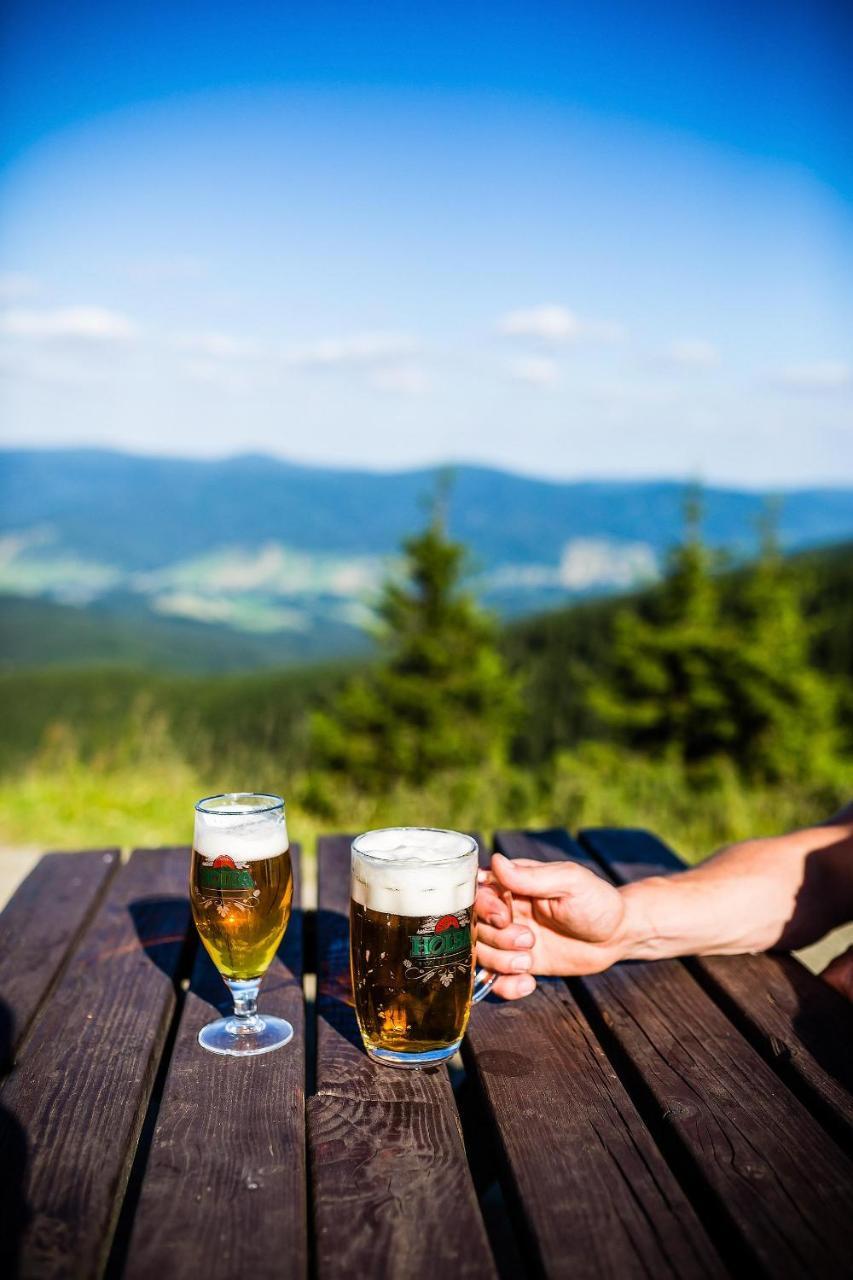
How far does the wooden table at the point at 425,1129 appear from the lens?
37.5 inches

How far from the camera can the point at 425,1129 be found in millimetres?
1149

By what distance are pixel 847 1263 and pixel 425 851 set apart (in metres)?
0.63

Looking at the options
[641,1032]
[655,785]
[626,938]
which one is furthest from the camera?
[655,785]

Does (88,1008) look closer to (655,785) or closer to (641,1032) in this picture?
(641,1032)

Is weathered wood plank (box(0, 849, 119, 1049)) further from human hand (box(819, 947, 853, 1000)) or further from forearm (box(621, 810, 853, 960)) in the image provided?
forearm (box(621, 810, 853, 960))

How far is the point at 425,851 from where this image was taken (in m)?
1.31

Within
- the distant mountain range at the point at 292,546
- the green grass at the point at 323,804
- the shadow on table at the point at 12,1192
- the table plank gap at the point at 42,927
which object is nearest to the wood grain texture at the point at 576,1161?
the shadow on table at the point at 12,1192

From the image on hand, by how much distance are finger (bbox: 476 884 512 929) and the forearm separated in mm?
245

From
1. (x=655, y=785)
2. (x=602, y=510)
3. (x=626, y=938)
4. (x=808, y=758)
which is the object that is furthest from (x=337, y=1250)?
(x=602, y=510)

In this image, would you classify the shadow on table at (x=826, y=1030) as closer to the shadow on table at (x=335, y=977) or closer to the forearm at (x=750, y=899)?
the forearm at (x=750, y=899)

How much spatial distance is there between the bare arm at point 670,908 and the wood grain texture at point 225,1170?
0.34m

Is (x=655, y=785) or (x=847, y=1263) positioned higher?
(x=847, y=1263)

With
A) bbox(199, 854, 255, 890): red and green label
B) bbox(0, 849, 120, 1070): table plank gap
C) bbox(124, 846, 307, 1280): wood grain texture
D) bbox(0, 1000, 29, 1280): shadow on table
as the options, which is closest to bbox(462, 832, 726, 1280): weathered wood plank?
bbox(124, 846, 307, 1280): wood grain texture

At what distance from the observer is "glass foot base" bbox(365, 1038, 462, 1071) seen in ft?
4.20
